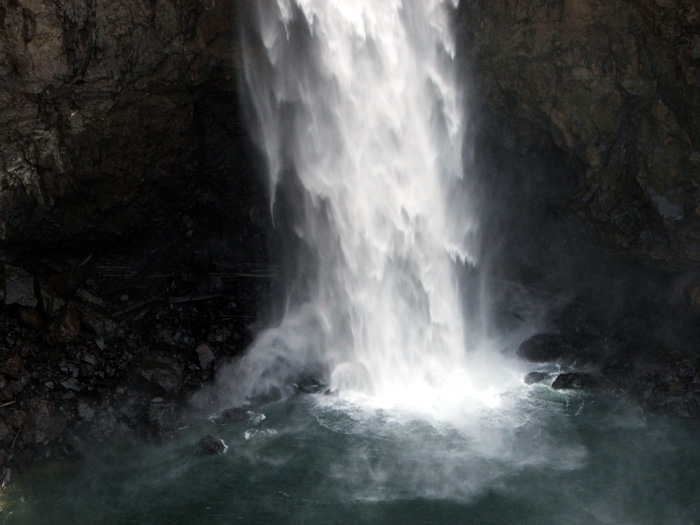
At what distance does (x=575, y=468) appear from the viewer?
19.2m

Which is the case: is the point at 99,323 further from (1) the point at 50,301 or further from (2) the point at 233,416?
(2) the point at 233,416

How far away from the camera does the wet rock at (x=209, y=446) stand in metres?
20.5

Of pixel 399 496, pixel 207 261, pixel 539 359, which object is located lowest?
pixel 399 496

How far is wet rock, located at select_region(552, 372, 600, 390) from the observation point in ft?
74.9

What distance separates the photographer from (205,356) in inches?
946

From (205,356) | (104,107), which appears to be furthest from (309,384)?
(104,107)

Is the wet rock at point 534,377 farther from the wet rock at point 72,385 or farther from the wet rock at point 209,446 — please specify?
the wet rock at point 72,385

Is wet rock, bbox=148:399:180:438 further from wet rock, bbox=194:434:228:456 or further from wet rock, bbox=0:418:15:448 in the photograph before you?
wet rock, bbox=0:418:15:448

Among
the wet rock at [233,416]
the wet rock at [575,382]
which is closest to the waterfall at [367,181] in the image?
the wet rock at [233,416]

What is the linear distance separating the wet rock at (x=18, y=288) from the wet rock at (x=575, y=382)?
1627cm

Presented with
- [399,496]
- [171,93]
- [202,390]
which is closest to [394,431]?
[399,496]

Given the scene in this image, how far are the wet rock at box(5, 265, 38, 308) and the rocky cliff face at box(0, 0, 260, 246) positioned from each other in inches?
39.3

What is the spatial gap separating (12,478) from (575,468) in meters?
14.8

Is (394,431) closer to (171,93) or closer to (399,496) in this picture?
(399,496)
